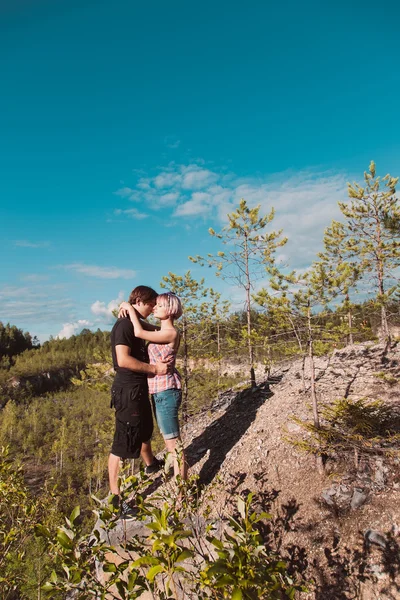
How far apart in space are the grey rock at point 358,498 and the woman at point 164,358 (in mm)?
1996

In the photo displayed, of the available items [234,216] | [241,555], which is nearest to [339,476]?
[241,555]

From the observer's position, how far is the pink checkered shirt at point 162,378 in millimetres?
3588

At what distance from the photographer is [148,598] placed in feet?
8.52

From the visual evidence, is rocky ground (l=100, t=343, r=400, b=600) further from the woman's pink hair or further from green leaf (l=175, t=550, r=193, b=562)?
the woman's pink hair

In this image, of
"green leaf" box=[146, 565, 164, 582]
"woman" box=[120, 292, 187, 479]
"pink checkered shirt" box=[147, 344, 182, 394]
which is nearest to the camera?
"green leaf" box=[146, 565, 164, 582]

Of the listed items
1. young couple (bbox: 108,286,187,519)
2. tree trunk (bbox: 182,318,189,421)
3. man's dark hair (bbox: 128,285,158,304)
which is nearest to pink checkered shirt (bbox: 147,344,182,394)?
young couple (bbox: 108,286,187,519)

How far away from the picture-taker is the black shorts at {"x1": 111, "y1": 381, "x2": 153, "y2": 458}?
3.64m

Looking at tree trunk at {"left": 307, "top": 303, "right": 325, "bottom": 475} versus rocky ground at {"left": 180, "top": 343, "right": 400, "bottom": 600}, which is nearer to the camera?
rocky ground at {"left": 180, "top": 343, "right": 400, "bottom": 600}

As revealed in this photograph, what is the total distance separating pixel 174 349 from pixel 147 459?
192 centimetres

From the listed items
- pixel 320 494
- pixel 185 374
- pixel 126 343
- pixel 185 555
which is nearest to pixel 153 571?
pixel 185 555

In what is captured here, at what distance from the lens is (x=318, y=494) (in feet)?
12.6

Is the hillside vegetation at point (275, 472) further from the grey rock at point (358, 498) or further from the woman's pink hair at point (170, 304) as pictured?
the woman's pink hair at point (170, 304)

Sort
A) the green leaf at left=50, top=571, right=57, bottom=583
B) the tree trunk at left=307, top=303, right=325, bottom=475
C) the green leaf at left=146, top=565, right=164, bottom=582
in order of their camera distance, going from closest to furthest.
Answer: the green leaf at left=146, top=565, right=164, bottom=582, the green leaf at left=50, top=571, right=57, bottom=583, the tree trunk at left=307, top=303, right=325, bottom=475

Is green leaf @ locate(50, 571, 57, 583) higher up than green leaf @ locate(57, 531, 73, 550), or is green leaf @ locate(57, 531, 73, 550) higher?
green leaf @ locate(57, 531, 73, 550)
